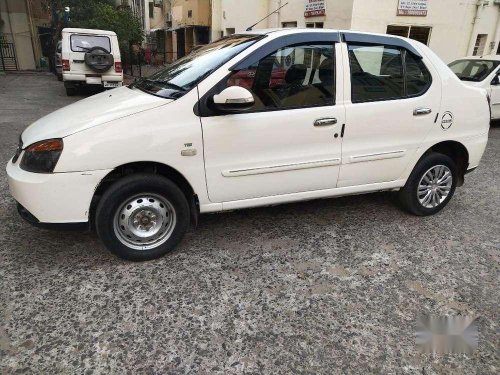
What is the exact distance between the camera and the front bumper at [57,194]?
269 cm

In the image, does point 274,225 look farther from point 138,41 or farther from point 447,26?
point 138,41

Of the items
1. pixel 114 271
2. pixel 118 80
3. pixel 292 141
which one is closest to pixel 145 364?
pixel 114 271

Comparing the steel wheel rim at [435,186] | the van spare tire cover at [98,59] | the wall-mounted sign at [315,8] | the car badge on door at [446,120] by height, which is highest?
the wall-mounted sign at [315,8]

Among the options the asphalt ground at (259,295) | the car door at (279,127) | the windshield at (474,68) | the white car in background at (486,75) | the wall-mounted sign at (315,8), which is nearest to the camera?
the asphalt ground at (259,295)

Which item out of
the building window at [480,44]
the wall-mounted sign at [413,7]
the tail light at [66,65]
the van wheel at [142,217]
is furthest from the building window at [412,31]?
the van wheel at [142,217]

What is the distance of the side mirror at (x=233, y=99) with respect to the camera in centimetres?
277

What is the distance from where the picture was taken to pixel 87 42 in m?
11.2

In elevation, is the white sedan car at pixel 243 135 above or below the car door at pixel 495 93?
above

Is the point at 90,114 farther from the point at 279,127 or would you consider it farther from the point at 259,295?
the point at 259,295

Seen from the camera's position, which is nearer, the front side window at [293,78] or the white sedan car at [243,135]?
the white sedan car at [243,135]

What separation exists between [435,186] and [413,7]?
423 inches

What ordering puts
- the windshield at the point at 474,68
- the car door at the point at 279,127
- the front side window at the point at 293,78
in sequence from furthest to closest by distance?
the windshield at the point at 474,68 → the front side window at the point at 293,78 → the car door at the point at 279,127

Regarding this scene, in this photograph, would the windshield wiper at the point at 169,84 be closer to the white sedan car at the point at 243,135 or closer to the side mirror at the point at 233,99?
the white sedan car at the point at 243,135

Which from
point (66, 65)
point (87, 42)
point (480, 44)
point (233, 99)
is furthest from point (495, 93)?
point (66, 65)
